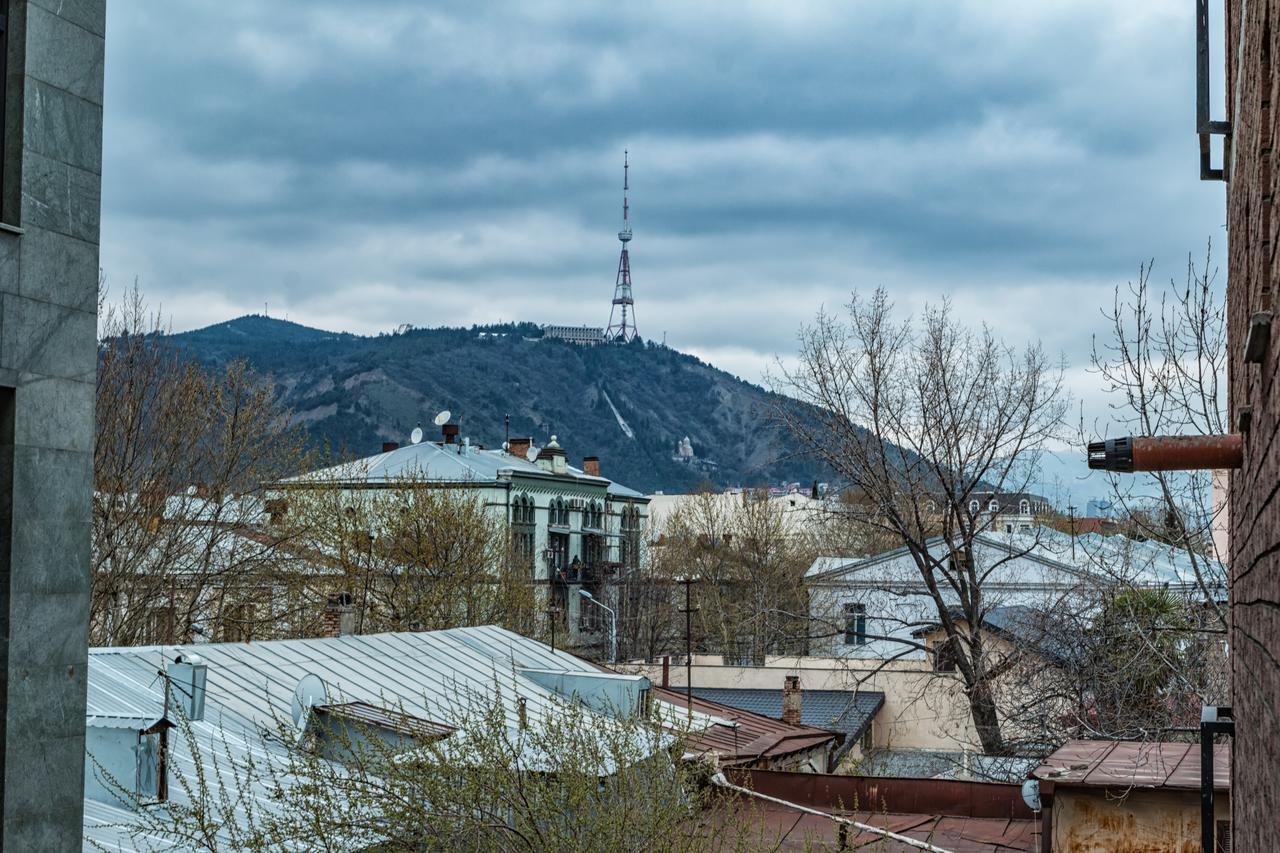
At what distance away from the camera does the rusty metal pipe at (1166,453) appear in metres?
5.17

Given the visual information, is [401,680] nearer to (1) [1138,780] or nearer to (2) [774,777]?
(2) [774,777]

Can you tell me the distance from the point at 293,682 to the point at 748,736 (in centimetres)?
971

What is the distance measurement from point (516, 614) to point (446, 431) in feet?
91.3

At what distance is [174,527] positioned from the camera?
120ft

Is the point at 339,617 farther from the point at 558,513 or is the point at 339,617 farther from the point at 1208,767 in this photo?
the point at 558,513

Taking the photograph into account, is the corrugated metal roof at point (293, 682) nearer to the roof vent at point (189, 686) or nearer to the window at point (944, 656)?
the roof vent at point (189, 686)

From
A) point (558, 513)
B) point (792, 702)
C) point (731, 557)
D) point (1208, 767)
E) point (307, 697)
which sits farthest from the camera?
point (558, 513)

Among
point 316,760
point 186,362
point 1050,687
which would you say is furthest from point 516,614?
point 316,760

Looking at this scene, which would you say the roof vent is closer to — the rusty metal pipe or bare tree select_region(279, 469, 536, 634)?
the rusty metal pipe

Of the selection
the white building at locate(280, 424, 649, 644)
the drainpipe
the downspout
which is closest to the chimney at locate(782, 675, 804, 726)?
the downspout

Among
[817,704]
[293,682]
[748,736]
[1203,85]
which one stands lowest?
[817,704]

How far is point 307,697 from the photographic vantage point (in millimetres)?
15938

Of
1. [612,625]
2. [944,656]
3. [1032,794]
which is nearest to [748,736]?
[1032,794]

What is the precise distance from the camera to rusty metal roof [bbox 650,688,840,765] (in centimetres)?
2311
